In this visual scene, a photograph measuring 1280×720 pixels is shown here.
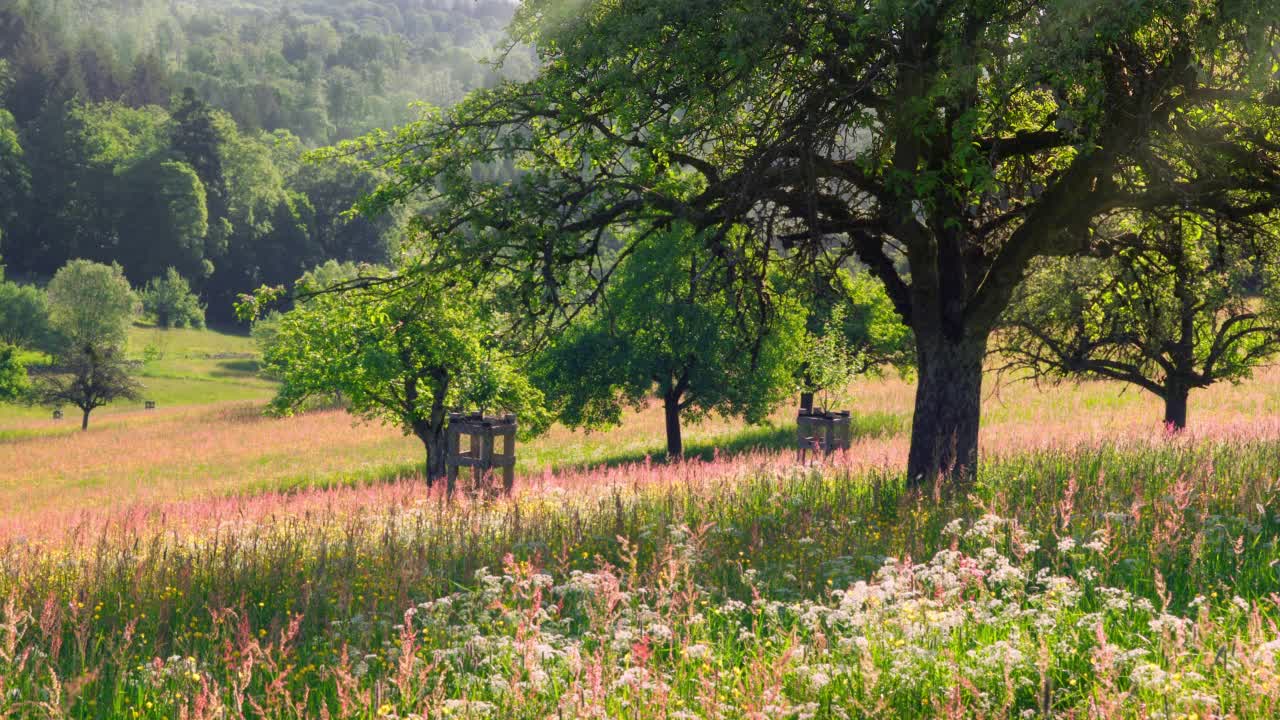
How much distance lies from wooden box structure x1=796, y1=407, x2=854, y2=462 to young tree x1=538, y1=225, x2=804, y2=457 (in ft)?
9.18

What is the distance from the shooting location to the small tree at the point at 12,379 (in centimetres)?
5544

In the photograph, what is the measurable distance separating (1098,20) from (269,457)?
118 feet

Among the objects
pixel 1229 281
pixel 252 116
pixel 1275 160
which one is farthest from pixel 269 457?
pixel 252 116

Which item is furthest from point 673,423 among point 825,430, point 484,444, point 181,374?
point 181,374

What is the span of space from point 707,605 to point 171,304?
97.7 metres

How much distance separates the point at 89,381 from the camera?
48.6 m

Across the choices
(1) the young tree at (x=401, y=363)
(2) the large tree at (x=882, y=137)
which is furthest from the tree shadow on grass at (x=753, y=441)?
(2) the large tree at (x=882, y=137)

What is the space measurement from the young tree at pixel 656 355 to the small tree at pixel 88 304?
48.5 metres

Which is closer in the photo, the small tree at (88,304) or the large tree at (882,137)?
the large tree at (882,137)

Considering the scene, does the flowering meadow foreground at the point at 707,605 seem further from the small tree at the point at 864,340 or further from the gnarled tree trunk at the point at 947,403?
the small tree at the point at 864,340

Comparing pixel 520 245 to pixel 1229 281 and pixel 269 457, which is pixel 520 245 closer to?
pixel 1229 281

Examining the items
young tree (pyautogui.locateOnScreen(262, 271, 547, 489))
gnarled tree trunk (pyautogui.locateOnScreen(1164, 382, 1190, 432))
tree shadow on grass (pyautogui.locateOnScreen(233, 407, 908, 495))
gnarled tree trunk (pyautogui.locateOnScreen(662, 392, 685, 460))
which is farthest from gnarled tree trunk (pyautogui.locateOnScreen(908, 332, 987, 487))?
tree shadow on grass (pyautogui.locateOnScreen(233, 407, 908, 495))

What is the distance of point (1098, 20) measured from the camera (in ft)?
24.8

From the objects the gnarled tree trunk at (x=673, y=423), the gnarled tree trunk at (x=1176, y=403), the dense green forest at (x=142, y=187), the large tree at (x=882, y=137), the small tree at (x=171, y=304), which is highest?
the dense green forest at (x=142, y=187)
